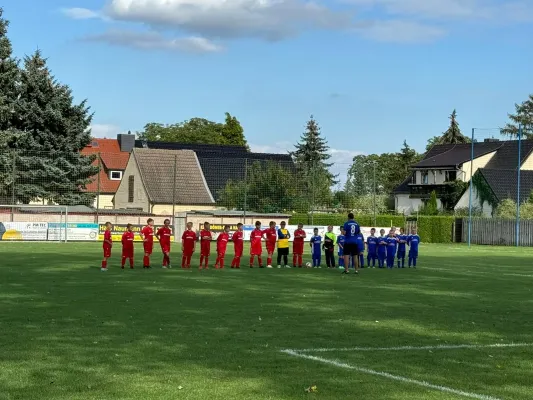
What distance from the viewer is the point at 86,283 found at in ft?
70.6

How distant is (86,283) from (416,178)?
76378 millimetres

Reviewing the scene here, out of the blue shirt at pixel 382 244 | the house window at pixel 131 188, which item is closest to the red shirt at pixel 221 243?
the blue shirt at pixel 382 244

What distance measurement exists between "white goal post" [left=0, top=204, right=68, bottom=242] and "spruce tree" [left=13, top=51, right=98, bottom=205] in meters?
5.54

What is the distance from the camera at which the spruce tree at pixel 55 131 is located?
190 ft

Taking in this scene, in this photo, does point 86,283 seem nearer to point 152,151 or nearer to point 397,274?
point 397,274

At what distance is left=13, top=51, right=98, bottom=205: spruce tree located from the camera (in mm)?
57875

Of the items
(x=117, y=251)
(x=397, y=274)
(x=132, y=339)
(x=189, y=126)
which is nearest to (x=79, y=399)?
(x=132, y=339)

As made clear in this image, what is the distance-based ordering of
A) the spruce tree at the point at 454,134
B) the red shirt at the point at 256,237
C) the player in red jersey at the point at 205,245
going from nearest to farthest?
the player in red jersey at the point at 205,245
the red shirt at the point at 256,237
the spruce tree at the point at 454,134

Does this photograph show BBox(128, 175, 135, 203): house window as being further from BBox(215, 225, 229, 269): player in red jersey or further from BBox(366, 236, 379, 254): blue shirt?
BBox(215, 225, 229, 269): player in red jersey

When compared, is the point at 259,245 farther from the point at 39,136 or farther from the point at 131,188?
the point at 131,188

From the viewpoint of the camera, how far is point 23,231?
48375 mm

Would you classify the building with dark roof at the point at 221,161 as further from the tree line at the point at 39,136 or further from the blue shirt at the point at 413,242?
the blue shirt at the point at 413,242

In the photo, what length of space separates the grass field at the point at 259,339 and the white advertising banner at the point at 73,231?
26.2 m

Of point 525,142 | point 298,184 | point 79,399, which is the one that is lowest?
point 79,399
